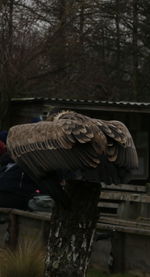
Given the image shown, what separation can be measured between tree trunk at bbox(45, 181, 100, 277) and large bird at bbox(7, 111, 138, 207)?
5.5 inches

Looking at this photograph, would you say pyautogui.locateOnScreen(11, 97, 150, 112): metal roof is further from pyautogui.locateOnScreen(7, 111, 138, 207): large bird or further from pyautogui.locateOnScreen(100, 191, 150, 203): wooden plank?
pyautogui.locateOnScreen(7, 111, 138, 207): large bird

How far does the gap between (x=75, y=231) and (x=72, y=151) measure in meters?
0.73

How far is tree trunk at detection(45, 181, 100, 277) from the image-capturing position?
446 centimetres

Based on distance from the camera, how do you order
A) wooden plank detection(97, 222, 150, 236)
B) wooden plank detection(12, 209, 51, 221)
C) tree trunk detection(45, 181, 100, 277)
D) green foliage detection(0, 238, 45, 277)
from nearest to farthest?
1. tree trunk detection(45, 181, 100, 277)
2. green foliage detection(0, 238, 45, 277)
3. wooden plank detection(97, 222, 150, 236)
4. wooden plank detection(12, 209, 51, 221)

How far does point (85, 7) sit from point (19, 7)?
387 cm

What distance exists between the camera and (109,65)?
2580cm

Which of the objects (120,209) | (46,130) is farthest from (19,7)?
(46,130)

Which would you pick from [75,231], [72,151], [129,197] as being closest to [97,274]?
[75,231]

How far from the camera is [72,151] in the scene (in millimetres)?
4062

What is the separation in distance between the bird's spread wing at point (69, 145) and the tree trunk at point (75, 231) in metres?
0.36

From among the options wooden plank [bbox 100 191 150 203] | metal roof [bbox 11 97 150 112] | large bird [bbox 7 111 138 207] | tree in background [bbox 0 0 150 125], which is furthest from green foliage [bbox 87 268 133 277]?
tree in background [bbox 0 0 150 125]

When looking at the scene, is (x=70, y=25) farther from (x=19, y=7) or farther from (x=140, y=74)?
(x=140, y=74)

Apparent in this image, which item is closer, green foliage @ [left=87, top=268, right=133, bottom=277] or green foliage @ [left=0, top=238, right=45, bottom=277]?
green foliage @ [left=0, top=238, right=45, bottom=277]

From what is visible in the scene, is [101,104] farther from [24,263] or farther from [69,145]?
[69,145]
